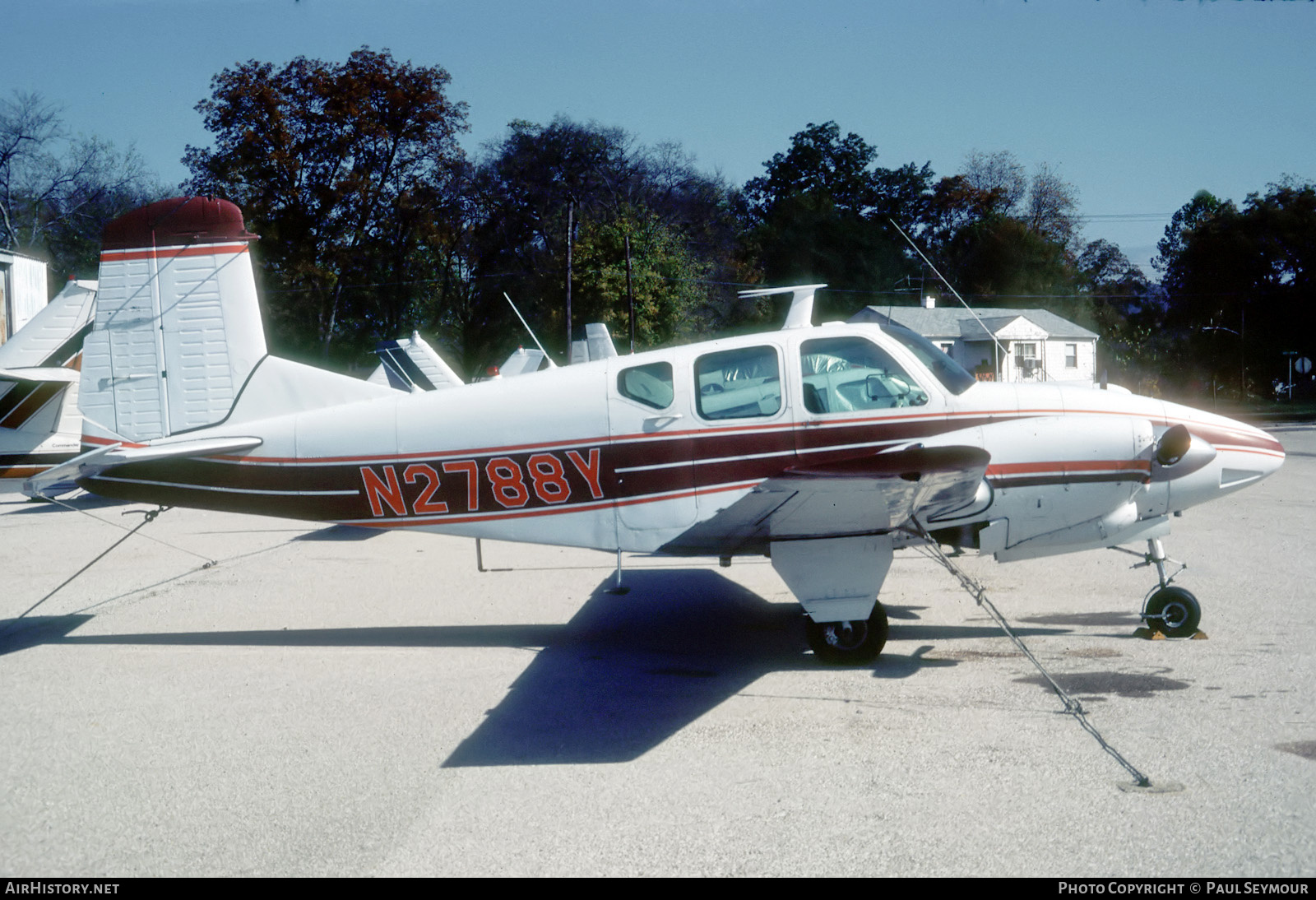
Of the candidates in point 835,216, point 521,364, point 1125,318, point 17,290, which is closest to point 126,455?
point 521,364

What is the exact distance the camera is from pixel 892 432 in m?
6.31

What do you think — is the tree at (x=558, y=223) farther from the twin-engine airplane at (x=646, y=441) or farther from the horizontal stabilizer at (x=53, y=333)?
the twin-engine airplane at (x=646, y=441)

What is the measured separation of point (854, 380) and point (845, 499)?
1153 mm

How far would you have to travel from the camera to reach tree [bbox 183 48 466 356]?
3684 centimetres

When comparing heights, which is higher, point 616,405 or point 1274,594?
point 616,405

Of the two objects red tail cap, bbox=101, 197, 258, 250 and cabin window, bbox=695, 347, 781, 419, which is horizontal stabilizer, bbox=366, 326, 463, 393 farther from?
cabin window, bbox=695, 347, 781, 419

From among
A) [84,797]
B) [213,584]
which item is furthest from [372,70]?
[84,797]

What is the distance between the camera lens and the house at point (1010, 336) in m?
48.0

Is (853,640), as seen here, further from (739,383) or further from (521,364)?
(521,364)

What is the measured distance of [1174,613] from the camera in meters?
6.83

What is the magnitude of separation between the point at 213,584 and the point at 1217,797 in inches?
356

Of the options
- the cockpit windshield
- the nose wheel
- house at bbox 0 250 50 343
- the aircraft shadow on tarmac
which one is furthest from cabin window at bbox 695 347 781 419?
house at bbox 0 250 50 343

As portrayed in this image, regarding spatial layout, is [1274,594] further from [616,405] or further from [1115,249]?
[1115,249]

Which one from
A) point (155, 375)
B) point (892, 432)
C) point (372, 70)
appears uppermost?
point (372, 70)
